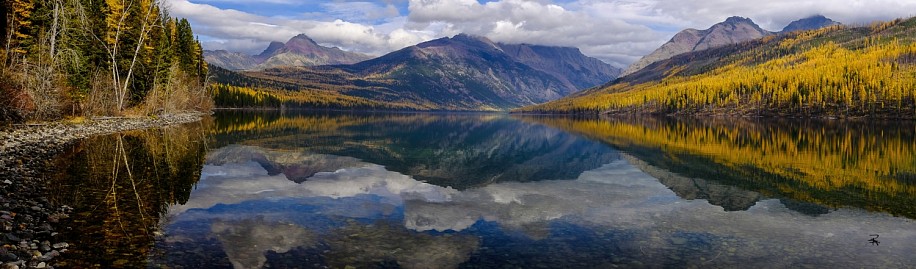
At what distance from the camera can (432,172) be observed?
34.8m

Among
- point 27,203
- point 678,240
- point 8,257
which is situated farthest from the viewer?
point 678,240

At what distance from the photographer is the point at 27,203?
1588 centimetres

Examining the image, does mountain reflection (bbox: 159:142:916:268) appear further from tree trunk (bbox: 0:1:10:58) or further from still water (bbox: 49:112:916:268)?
tree trunk (bbox: 0:1:10:58)

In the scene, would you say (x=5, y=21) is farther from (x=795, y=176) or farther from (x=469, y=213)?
(x=795, y=176)

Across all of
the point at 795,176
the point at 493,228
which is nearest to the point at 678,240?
the point at 493,228

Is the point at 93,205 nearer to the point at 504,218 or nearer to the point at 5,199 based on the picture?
the point at 5,199

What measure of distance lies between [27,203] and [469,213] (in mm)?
14763

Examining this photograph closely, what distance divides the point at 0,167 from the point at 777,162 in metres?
48.9

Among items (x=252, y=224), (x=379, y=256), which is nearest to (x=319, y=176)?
(x=252, y=224)

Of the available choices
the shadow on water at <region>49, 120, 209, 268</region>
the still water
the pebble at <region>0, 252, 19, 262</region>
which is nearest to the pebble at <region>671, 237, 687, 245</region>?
the still water

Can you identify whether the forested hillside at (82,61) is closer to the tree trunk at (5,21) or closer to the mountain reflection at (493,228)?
the tree trunk at (5,21)

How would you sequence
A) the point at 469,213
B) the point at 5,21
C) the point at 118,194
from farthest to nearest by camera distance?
the point at 5,21 < the point at 469,213 < the point at 118,194

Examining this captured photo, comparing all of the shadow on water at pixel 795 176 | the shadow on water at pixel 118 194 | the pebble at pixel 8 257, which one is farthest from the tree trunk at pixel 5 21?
the shadow on water at pixel 795 176

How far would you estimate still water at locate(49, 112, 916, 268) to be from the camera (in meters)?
13.7
